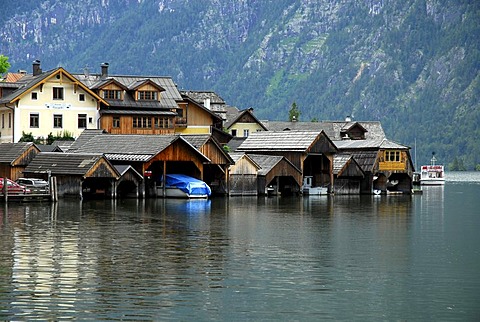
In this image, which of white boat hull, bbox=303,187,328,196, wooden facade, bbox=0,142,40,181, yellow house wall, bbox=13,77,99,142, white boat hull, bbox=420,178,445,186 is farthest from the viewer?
white boat hull, bbox=420,178,445,186

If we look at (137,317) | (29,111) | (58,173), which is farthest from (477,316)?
(29,111)

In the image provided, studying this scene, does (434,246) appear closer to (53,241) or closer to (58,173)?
(53,241)

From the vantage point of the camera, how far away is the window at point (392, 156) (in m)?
119

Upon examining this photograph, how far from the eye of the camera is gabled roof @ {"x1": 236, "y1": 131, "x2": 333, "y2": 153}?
108812mm

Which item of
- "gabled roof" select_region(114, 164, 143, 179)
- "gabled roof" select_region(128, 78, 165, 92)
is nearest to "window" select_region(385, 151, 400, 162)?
"gabled roof" select_region(128, 78, 165, 92)

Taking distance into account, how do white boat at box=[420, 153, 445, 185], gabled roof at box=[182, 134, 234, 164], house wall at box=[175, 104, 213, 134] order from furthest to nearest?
white boat at box=[420, 153, 445, 185] → house wall at box=[175, 104, 213, 134] → gabled roof at box=[182, 134, 234, 164]

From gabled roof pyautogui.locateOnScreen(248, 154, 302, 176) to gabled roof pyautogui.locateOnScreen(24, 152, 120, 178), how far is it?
1890cm

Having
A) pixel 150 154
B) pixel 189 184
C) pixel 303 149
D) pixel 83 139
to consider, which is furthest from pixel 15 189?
pixel 303 149

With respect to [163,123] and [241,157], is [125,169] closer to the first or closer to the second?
[241,157]

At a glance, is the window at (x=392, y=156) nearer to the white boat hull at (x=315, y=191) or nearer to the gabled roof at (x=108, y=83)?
the white boat hull at (x=315, y=191)

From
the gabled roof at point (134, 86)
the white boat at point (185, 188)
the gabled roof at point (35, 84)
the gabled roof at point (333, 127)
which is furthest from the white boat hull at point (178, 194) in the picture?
the gabled roof at point (333, 127)

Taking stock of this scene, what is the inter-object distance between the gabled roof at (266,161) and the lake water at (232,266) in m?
26.3

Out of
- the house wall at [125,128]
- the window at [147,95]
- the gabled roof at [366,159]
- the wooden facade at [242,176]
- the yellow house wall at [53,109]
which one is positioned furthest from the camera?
the window at [147,95]

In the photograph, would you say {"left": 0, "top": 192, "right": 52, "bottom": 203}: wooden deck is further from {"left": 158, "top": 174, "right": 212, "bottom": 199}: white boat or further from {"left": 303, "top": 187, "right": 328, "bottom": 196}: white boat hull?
{"left": 303, "top": 187, "right": 328, "bottom": 196}: white boat hull
